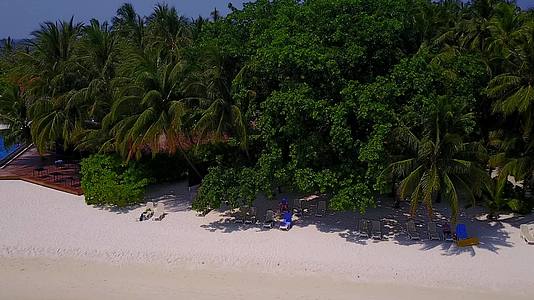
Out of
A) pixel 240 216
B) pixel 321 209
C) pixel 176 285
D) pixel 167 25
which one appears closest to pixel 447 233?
pixel 321 209

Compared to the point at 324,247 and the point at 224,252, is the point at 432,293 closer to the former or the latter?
the point at 324,247

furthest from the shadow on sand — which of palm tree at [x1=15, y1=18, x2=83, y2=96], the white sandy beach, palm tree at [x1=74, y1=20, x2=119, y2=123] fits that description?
palm tree at [x1=15, y1=18, x2=83, y2=96]

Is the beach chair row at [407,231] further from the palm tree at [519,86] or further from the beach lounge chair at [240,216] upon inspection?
the palm tree at [519,86]

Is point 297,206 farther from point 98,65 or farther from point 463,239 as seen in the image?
point 98,65

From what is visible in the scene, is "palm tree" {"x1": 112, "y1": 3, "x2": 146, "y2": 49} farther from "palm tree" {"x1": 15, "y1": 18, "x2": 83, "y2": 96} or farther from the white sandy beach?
the white sandy beach

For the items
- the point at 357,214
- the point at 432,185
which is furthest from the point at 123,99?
the point at 432,185
